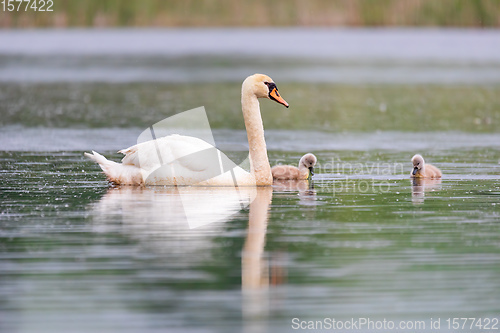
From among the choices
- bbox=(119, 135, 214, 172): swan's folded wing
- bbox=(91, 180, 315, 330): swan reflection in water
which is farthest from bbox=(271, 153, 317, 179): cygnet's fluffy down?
bbox=(119, 135, 214, 172): swan's folded wing

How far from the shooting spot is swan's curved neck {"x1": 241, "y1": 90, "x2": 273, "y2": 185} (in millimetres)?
13016

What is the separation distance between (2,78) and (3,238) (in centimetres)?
3070

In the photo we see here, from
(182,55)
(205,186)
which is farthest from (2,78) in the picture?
(205,186)

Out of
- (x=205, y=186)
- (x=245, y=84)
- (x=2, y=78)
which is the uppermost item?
(x=2, y=78)

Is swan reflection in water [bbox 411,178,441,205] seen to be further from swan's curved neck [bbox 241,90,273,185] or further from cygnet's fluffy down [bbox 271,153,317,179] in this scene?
swan's curved neck [bbox 241,90,273,185]

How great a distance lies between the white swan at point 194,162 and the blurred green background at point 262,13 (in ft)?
225

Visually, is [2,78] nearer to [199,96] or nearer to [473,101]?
[199,96]

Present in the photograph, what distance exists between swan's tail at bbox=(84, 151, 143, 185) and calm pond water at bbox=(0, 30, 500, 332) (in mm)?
254

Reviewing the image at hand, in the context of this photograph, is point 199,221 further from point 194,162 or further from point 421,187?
point 421,187

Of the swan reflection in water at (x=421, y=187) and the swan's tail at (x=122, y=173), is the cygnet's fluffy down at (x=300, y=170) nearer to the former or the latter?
the swan reflection in water at (x=421, y=187)

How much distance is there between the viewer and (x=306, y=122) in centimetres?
2292

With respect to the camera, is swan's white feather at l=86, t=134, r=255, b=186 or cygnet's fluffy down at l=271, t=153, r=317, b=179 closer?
swan's white feather at l=86, t=134, r=255, b=186
